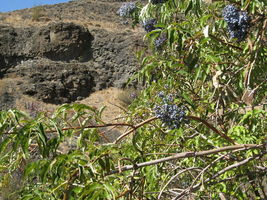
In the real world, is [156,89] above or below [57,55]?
above

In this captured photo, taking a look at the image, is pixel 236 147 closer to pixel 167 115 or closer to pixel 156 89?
pixel 167 115

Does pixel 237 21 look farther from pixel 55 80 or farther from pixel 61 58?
pixel 61 58

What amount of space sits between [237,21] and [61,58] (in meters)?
15.1

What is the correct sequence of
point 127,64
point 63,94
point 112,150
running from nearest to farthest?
point 112,150
point 63,94
point 127,64

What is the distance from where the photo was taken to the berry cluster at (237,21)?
5.87 feet

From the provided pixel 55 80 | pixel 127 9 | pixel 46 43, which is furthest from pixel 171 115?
pixel 46 43

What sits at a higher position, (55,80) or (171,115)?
(171,115)

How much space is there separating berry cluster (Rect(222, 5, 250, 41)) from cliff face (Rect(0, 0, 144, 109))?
12.0m

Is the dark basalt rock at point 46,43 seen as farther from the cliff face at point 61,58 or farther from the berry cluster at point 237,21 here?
the berry cluster at point 237,21

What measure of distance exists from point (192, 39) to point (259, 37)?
1.20 ft

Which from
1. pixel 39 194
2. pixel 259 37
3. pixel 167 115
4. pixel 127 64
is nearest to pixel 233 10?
pixel 259 37

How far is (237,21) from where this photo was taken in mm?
1806

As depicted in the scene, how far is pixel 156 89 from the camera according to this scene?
2.80m

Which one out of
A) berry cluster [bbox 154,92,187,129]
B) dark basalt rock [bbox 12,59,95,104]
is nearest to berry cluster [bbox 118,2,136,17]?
berry cluster [bbox 154,92,187,129]
